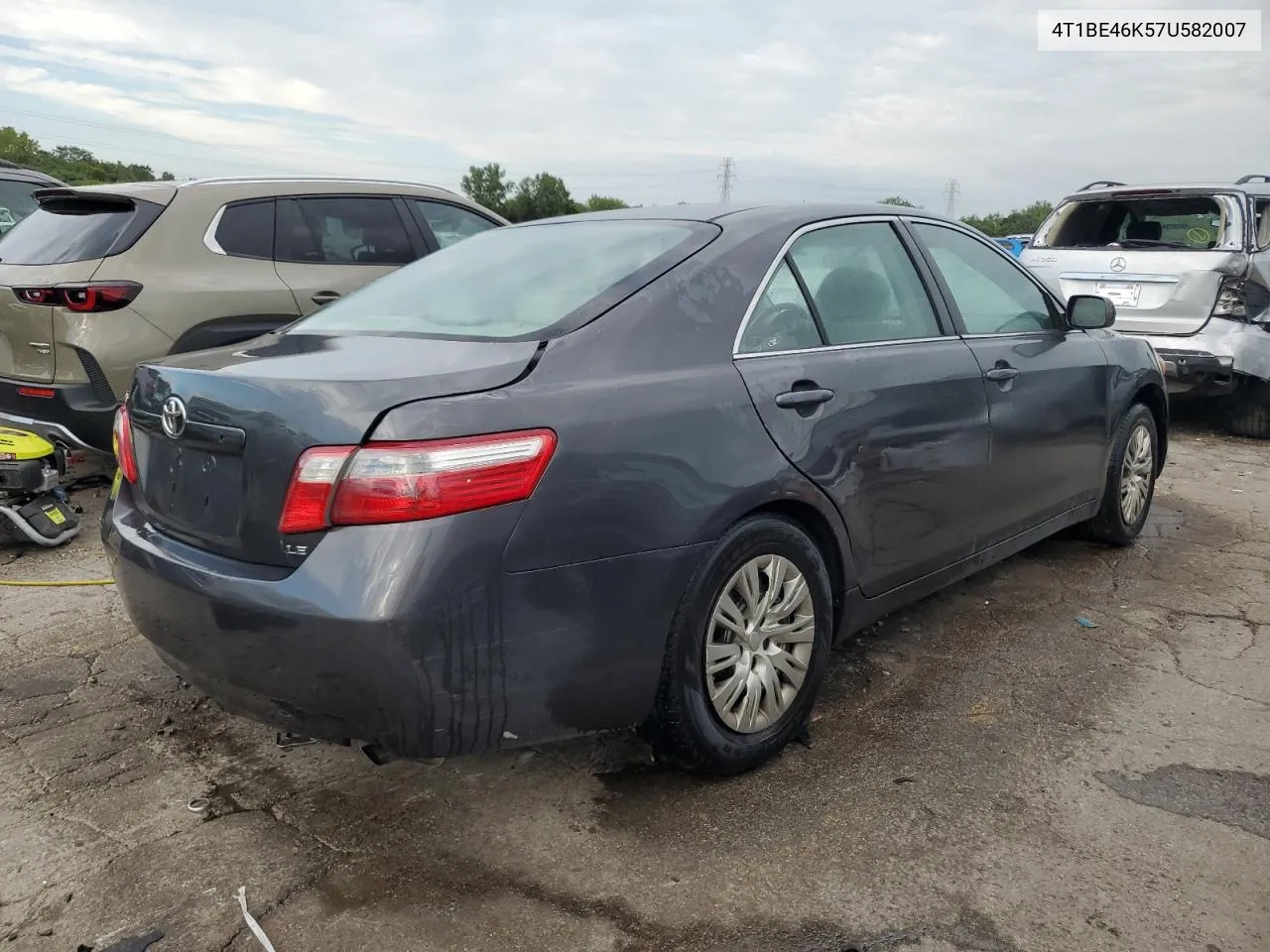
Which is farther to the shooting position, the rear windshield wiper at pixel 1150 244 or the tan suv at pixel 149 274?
the rear windshield wiper at pixel 1150 244

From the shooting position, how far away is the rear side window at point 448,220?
6449 millimetres

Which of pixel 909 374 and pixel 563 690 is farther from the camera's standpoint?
pixel 909 374

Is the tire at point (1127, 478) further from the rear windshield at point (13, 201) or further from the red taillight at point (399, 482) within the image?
the rear windshield at point (13, 201)

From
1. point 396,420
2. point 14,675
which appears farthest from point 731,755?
point 14,675

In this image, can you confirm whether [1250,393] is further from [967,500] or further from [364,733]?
[364,733]

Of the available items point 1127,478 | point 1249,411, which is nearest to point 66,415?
point 1127,478

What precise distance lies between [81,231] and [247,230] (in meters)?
0.81

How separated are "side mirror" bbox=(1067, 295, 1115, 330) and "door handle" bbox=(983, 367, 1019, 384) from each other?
67 cm

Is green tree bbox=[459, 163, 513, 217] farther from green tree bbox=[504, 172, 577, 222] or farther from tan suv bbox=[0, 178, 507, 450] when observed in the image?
tan suv bbox=[0, 178, 507, 450]

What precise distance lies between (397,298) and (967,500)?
200cm

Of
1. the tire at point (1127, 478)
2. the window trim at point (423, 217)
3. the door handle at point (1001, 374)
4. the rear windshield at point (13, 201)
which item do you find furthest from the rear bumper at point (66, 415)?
the tire at point (1127, 478)

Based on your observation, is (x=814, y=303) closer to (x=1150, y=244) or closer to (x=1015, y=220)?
(x=1150, y=244)

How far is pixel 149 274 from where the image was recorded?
206 inches

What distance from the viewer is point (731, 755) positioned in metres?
2.75
